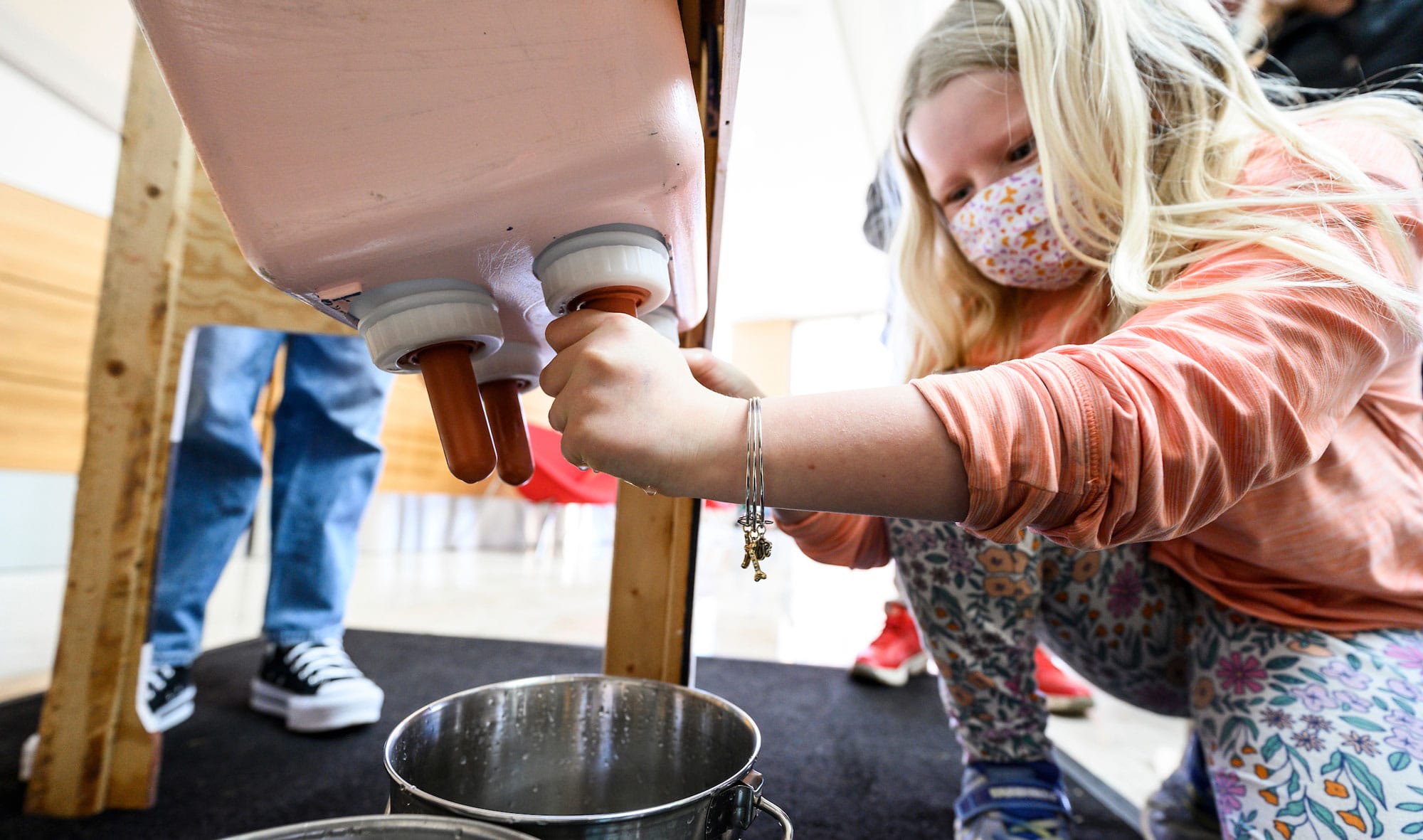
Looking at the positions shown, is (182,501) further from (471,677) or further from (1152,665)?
(1152,665)

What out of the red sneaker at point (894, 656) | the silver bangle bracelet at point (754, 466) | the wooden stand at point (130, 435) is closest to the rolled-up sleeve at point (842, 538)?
the silver bangle bracelet at point (754, 466)

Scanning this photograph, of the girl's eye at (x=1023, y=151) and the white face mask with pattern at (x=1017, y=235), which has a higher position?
the girl's eye at (x=1023, y=151)

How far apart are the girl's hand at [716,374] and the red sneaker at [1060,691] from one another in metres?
0.77

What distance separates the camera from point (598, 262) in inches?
11.3

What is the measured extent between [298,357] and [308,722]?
444 mm

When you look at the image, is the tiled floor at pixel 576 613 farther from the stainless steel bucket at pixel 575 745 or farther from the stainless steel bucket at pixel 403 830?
the stainless steel bucket at pixel 403 830

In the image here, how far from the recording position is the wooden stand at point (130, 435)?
0.62 metres

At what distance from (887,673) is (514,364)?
0.95 meters

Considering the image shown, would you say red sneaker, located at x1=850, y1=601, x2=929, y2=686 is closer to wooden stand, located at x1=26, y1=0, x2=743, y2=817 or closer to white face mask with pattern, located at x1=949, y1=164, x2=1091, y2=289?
white face mask with pattern, located at x1=949, y1=164, x2=1091, y2=289

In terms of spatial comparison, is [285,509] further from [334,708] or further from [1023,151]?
[1023,151]

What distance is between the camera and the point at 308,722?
79 centimetres

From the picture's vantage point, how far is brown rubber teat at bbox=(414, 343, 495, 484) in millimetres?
302

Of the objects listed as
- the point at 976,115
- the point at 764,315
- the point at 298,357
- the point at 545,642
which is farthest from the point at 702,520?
the point at 764,315

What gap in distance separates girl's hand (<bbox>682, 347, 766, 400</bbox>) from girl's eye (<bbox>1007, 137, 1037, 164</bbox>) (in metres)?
0.24
